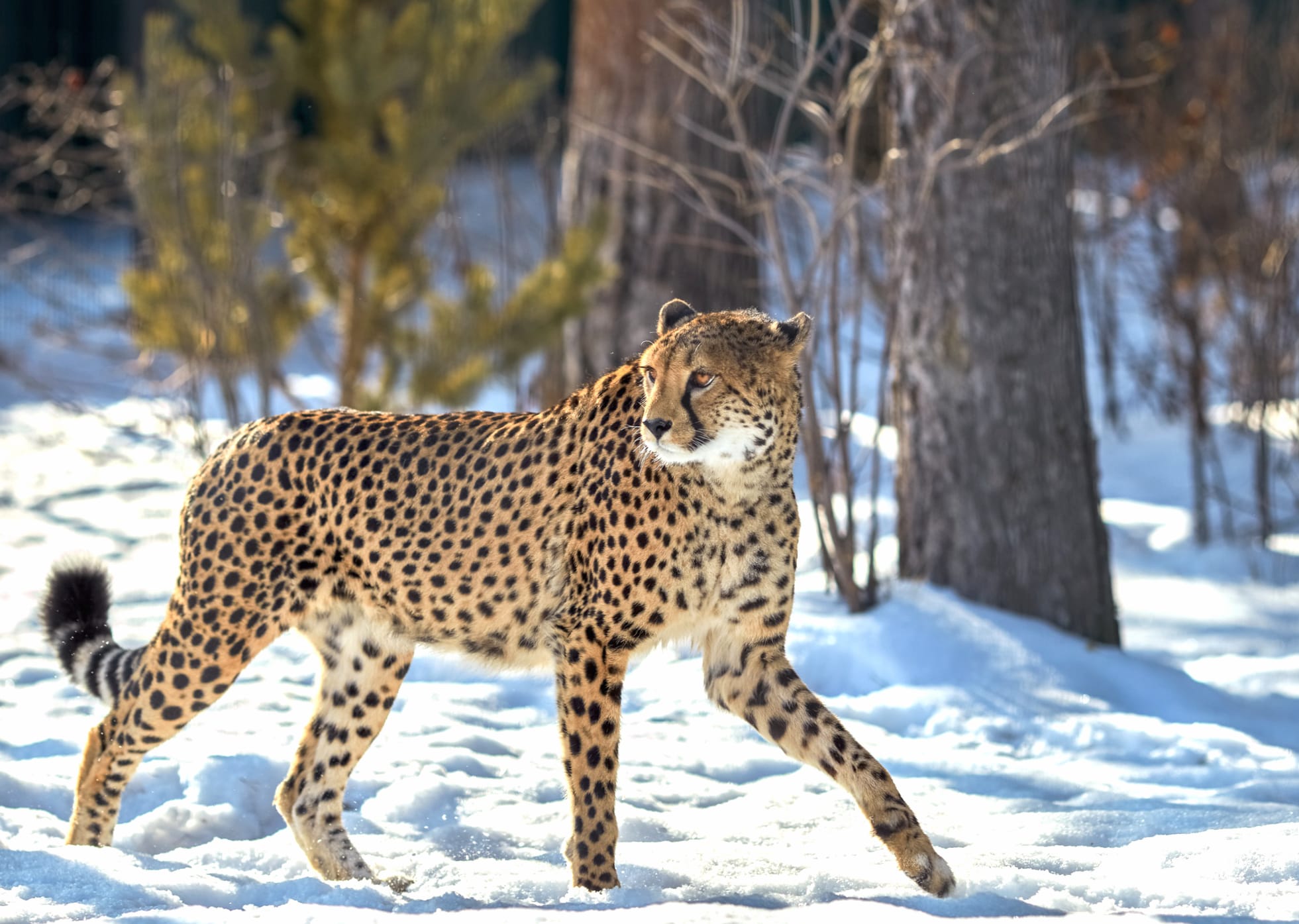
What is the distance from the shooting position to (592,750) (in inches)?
142

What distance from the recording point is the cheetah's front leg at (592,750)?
3586mm

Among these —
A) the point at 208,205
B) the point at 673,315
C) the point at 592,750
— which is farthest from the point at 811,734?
the point at 208,205

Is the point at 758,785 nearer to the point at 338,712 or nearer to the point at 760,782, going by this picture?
the point at 760,782

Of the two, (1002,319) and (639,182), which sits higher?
(639,182)

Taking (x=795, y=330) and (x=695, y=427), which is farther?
(x=795, y=330)

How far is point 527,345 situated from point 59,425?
4095mm

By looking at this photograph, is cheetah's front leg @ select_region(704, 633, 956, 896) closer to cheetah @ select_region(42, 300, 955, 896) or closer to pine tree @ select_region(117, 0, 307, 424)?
cheetah @ select_region(42, 300, 955, 896)

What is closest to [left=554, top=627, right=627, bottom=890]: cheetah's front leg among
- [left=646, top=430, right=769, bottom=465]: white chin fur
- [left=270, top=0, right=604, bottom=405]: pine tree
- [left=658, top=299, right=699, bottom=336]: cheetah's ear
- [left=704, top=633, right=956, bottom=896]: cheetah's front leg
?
[left=704, top=633, right=956, bottom=896]: cheetah's front leg

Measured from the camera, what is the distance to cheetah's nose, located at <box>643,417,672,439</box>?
3.39 metres

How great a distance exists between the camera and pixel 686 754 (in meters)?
5.01

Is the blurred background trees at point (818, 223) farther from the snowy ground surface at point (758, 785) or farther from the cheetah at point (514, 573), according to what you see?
the cheetah at point (514, 573)

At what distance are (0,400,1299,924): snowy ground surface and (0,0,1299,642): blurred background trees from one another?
498mm

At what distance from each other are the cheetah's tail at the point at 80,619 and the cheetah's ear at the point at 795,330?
1.90 meters

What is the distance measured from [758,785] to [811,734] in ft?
3.57
